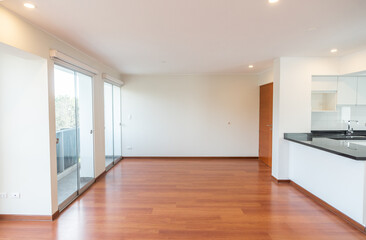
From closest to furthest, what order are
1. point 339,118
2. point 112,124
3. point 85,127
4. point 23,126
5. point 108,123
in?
point 23,126 < point 85,127 < point 339,118 < point 108,123 < point 112,124

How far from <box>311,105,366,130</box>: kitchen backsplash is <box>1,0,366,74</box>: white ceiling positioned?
1.31 metres

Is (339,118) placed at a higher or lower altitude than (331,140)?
higher

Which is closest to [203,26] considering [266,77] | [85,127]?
[85,127]

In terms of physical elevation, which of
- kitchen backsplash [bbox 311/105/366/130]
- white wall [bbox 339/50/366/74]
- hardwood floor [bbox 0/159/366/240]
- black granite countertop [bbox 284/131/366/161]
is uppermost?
white wall [bbox 339/50/366/74]

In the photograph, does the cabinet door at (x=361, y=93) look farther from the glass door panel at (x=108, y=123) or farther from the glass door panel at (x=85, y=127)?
the glass door panel at (x=108, y=123)

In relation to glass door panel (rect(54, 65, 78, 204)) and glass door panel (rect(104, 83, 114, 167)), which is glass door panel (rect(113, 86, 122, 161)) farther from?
glass door panel (rect(54, 65, 78, 204))

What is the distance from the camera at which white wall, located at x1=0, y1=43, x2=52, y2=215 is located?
2432 millimetres

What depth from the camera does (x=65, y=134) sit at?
3.16 m

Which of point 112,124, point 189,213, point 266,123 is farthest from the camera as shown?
point 112,124


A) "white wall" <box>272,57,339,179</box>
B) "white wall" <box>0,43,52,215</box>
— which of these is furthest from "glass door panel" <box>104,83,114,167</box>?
"white wall" <box>272,57,339,179</box>

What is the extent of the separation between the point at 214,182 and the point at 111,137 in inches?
117

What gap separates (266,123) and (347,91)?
1809 millimetres

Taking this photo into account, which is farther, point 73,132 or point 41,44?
point 73,132

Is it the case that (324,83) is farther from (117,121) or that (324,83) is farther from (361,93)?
(117,121)
